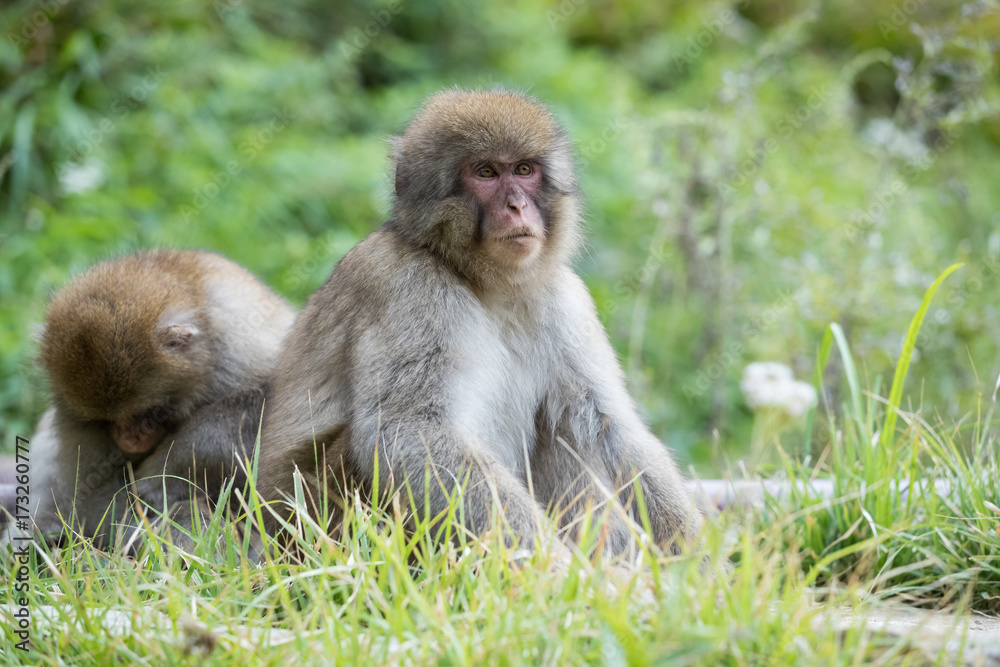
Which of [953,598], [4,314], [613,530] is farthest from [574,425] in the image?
[4,314]

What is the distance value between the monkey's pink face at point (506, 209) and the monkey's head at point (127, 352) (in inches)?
53.3

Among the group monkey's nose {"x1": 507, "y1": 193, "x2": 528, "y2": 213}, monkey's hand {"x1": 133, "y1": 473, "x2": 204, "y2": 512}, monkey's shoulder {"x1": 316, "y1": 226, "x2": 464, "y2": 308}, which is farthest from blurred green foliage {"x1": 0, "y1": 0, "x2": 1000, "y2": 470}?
monkey's hand {"x1": 133, "y1": 473, "x2": 204, "y2": 512}

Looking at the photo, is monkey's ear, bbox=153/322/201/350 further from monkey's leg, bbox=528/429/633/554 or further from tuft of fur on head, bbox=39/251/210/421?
monkey's leg, bbox=528/429/633/554

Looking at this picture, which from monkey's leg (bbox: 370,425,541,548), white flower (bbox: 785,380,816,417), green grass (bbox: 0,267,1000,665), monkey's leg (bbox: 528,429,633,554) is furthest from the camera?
white flower (bbox: 785,380,816,417)

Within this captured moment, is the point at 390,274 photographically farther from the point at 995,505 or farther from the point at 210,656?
the point at 995,505

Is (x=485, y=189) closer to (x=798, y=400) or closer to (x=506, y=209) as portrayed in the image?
(x=506, y=209)

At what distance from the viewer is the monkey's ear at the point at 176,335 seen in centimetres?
389

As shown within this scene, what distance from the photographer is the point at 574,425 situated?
3709 millimetres

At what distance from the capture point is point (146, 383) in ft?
12.7

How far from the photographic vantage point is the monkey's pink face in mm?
3365

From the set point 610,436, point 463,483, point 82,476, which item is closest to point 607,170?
point 610,436

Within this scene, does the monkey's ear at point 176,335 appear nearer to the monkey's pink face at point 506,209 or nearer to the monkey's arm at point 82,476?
the monkey's arm at point 82,476

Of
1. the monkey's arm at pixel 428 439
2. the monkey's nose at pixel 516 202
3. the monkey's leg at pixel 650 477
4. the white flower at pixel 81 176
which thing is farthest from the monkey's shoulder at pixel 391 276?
the white flower at pixel 81 176

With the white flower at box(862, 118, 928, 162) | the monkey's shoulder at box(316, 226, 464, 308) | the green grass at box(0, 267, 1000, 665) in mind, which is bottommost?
the green grass at box(0, 267, 1000, 665)
